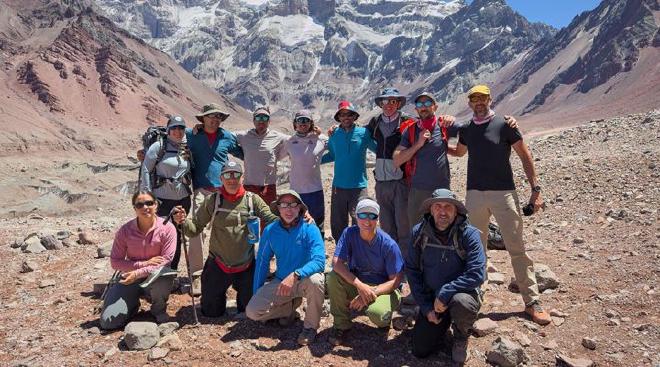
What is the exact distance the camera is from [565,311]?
5.97m

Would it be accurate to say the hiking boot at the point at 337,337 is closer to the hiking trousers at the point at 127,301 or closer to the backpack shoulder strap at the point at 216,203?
the backpack shoulder strap at the point at 216,203

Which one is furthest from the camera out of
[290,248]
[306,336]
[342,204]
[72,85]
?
[72,85]

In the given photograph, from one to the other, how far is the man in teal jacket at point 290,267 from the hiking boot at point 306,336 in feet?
0.04

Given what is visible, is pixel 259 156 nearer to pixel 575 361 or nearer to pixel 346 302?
pixel 346 302

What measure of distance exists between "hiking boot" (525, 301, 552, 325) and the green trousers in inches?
64.9

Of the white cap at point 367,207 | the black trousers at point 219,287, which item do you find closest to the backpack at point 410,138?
the white cap at point 367,207

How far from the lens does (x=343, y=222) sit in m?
7.09

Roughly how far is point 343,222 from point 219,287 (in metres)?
1.96

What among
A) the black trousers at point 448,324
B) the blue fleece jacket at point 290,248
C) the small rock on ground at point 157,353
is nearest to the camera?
the black trousers at point 448,324

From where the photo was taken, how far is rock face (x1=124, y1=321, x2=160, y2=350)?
206 inches

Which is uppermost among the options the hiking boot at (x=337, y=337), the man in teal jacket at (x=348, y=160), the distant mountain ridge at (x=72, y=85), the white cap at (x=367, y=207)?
the distant mountain ridge at (x=72, y=85)

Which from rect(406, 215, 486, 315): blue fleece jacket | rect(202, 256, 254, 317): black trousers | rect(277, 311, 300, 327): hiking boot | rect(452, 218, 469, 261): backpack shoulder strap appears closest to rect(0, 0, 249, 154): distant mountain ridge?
rect(202, 256, 254, 317): black trousers

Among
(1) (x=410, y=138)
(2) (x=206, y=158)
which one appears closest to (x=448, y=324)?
(1) (x=410, y=138)

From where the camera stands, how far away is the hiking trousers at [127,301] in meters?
5.79
